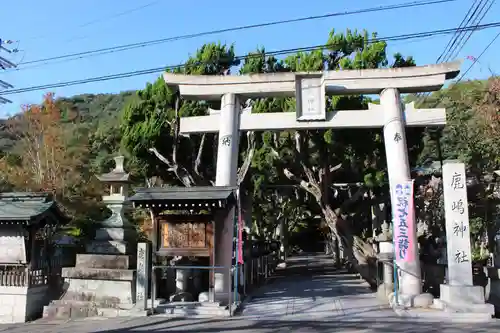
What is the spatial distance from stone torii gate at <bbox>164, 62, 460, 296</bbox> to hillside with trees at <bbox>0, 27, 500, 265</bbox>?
1136mm

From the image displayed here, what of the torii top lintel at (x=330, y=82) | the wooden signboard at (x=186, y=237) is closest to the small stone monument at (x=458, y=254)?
the torii top lintel at (x=330, y=82)

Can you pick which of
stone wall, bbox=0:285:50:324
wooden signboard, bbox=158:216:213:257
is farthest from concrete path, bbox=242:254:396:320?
stone wall, bbox=0:285:50:324

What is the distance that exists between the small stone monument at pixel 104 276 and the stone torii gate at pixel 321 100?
11.6 feet

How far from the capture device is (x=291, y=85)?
46.8 feet

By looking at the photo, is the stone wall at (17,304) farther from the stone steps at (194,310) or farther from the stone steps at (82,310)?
the stone steps at (194,310)

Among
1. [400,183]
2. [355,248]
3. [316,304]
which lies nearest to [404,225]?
[400,183]

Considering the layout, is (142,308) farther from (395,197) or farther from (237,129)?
(395,197)

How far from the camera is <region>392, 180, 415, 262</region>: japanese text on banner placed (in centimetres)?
1228

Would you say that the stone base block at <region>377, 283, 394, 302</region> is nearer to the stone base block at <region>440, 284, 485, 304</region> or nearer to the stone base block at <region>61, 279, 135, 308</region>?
the stone base block at <region>440, 284, 485, 304</region>

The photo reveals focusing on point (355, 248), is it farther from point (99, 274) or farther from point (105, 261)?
point (99, 274)

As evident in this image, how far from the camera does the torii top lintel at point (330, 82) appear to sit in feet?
45.1

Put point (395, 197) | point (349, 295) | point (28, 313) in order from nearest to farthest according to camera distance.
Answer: point (395, 197)
point (28, 313)
point (349, 295)

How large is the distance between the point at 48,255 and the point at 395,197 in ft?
38.0

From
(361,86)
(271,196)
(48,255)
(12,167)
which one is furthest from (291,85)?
(12,167)
